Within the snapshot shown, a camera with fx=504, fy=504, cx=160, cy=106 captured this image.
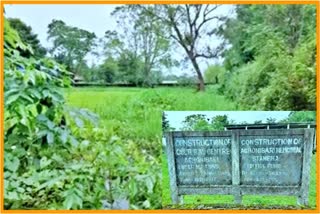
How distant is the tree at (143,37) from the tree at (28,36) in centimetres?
31

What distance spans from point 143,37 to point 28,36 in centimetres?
49

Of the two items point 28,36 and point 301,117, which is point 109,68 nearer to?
point 28,36

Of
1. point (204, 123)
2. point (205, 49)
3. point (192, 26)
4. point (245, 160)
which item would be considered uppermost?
point (192, 26)

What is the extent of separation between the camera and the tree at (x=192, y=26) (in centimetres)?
218

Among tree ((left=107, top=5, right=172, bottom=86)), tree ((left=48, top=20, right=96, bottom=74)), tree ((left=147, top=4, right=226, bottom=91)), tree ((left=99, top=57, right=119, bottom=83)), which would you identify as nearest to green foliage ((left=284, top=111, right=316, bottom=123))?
tree ((left=147, top=4, right=226, bottom=91))

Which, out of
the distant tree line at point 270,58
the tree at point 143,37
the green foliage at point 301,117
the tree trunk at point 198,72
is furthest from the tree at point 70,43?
the green foliage at point 301,117

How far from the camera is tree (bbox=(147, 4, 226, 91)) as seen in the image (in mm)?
2178

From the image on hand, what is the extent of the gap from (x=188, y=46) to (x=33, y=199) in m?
0.92

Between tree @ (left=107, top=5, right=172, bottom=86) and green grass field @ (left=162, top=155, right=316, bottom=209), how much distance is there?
424mm

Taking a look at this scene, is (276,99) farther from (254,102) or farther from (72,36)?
(72,36)

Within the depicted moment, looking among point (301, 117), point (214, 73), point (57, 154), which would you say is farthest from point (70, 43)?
point (301, 117)

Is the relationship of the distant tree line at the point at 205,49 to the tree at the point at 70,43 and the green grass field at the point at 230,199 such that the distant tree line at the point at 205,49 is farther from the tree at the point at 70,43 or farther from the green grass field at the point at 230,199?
the green grass field at the point at 230,199

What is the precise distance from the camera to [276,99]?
7.11ft

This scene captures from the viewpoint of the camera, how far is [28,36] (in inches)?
85.0
